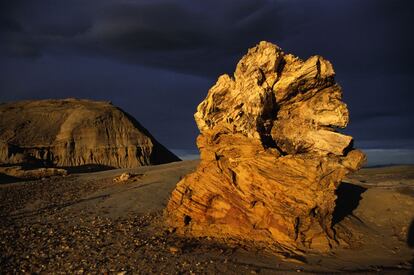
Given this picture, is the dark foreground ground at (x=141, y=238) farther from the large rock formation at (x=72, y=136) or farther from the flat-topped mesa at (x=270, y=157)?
the large rock formation at (x=72, y=136)

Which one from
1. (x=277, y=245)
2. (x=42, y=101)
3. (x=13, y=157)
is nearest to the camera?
(x=277, y=245)

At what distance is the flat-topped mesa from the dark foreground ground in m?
0.94

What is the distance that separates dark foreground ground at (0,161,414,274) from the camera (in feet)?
30.0

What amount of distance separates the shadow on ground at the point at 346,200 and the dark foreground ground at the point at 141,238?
2.1 inches

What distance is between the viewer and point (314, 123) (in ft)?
41.7

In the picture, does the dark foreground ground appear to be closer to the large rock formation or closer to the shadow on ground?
Result: the shadow on ground

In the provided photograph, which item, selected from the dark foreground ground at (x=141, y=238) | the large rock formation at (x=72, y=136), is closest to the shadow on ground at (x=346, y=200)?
the dark foreground ground at (x=141, y=238)

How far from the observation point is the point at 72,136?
54406 millimetres

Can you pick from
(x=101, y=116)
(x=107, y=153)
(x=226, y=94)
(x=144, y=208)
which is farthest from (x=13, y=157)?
(x=226, y=94)

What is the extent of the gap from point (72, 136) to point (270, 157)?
157ft

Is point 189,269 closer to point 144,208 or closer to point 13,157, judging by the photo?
point 144,208

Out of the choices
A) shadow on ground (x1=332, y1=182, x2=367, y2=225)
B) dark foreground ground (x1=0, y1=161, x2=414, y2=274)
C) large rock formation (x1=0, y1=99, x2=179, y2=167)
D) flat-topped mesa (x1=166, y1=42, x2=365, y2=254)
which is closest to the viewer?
dark foreground ground (x1=0, y1=161, x2=414, y2=274)

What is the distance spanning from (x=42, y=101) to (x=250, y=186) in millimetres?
59931

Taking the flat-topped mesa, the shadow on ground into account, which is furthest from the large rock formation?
the flat-topped mesa
